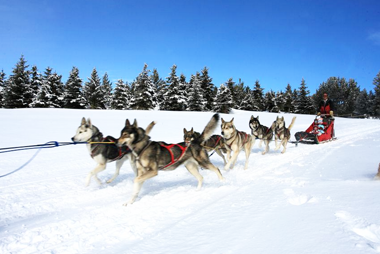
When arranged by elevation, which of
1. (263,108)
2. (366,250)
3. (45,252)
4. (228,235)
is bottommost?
(45,252)

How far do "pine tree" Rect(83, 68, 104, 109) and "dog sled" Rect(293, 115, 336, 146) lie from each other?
41.2m

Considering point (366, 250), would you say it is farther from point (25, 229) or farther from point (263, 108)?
point (263, 108)

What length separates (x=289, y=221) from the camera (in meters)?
2.59

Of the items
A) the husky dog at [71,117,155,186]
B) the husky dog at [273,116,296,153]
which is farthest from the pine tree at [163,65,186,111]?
the husky dog at [71,117,155,186]

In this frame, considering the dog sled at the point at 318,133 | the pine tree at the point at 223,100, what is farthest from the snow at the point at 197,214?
the pine tree at the point at 223,100

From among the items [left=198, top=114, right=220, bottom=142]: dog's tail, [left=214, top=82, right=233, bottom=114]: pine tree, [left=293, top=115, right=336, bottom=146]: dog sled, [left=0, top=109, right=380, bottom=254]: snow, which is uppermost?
[left=214, top=82, right=233, bottom=114]: pine tree

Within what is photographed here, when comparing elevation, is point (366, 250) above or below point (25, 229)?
above

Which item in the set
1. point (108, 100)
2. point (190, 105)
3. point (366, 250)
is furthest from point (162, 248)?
point (108, 100)

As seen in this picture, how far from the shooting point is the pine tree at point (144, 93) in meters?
40.3

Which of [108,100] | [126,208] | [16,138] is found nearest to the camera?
[126,208]

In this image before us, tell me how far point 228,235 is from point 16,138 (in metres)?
11.2

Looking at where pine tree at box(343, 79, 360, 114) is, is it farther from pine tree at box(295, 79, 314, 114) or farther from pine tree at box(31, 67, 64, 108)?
pine tree at box(31, 67, 64, 108)

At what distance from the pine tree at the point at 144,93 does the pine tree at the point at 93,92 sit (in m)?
8.26

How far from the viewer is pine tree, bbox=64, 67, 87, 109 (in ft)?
130
